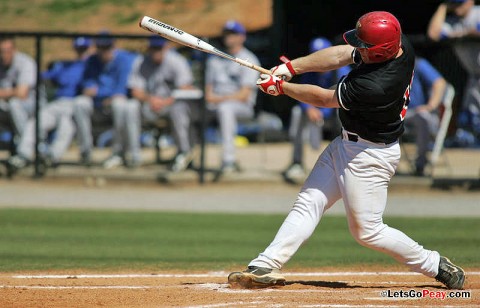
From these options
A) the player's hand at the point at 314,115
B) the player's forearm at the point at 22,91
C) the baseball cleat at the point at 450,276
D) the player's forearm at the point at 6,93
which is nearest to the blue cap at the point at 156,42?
the player's forearm at the point at 22,91

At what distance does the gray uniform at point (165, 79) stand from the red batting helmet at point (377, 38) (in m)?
7.05

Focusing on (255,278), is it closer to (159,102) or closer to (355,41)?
(355,41)

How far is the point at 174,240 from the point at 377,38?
12.5ft

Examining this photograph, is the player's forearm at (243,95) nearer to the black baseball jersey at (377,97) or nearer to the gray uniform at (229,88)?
the gray uniform at (229,88)

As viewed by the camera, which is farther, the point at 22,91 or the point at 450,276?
the point at 22,91

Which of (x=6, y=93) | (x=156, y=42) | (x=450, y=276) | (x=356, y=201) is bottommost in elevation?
(x=450, y=276)

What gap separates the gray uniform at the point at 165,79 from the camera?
42.6ft

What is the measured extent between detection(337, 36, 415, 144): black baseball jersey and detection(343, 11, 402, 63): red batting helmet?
77 mm

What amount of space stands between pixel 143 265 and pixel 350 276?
1728 millimetres

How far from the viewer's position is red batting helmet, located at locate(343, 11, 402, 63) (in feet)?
19.4

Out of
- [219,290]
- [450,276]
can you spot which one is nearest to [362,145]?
[450,276]

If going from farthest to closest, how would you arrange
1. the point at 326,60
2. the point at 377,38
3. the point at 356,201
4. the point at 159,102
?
the point at 159,102, the point at 326,60, the point at 356,201, the point at 377,38

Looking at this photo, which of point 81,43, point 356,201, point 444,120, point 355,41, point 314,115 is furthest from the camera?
point 81,43

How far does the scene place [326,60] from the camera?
6.37 meters
